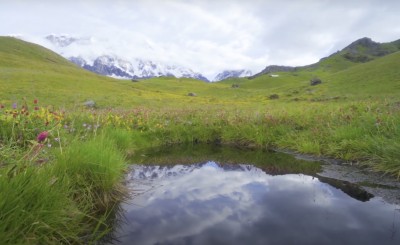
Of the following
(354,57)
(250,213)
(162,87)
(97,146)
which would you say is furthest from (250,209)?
(354,57)

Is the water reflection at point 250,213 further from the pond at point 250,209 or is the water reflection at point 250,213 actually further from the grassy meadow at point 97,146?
the grassy meadow at point 97,146

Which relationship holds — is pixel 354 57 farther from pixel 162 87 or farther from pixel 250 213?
pixel 250 213

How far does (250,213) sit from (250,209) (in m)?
0.20

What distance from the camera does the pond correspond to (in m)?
4.87

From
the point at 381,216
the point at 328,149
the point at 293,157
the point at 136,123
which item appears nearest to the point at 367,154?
the point at 328,149

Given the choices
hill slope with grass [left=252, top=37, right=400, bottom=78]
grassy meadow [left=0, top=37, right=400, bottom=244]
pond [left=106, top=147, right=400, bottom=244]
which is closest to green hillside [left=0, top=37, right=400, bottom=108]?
grassy meadow [left=0, top=37, right=400, bottom=244]

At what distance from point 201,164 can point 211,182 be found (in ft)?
7.61

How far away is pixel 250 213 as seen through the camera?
18.9 ft

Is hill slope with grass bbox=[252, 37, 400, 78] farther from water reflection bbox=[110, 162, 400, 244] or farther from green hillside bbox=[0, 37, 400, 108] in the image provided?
water reflection bbox=[110, 162, 400, 244]

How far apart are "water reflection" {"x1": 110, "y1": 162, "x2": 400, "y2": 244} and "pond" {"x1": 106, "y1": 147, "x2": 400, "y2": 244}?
0.01 metres

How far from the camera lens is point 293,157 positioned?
1087cm

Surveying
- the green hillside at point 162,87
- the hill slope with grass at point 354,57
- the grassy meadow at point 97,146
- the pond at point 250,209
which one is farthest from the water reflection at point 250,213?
the hill slope with grass at point 354,57

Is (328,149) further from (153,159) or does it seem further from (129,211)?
(129,211)

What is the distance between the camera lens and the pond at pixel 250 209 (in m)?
4.87
